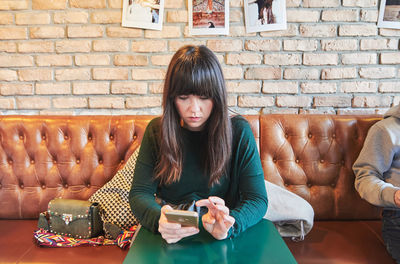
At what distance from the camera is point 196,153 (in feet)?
3.86

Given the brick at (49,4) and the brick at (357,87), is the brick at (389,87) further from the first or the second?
the brick at (49,4)

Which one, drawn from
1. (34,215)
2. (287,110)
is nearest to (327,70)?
(287,110)

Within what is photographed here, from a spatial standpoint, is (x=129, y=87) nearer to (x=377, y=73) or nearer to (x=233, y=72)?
(x=233, y=72)

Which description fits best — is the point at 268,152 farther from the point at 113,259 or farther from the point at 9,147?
the point at 9,147

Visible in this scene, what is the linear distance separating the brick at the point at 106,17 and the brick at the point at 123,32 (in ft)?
0.16

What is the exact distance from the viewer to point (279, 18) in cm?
179

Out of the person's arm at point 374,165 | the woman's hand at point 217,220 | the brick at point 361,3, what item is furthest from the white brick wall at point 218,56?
the woman's hand at point 217,220

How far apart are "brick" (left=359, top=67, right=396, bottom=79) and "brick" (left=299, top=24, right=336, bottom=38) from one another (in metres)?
0.31

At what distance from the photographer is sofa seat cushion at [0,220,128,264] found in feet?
4.06

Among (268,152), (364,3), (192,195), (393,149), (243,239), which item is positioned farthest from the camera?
(364,3)

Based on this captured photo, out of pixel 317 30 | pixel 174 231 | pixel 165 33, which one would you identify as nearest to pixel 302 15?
pixel 317 30

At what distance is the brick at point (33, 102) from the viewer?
191cm

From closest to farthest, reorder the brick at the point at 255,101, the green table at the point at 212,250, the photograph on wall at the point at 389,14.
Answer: the green table at the point at 212,250
the photograph on wall at the point at 389,14
the brick at the point at 255,101

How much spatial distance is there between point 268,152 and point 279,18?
85 centimetres
